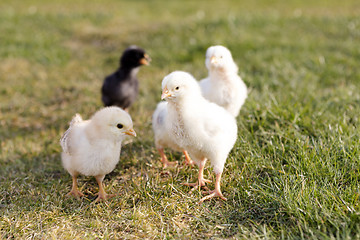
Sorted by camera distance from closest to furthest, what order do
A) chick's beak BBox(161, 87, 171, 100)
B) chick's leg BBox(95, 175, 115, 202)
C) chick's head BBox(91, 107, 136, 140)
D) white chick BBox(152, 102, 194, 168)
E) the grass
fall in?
the grass
chick's beak BBox(161, 87, 171, 100)
chick's head BBox(91, 107, 136, 140)
chick's leg BBox(95, 175, 115, 202)
white chick BBox(152, 102, 194, 168)

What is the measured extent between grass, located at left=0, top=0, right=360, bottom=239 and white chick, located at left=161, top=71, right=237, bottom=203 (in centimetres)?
41

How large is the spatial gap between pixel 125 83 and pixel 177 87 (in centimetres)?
228

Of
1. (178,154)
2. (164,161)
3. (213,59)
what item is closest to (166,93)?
(213,59)

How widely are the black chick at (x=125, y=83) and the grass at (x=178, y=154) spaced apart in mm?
351

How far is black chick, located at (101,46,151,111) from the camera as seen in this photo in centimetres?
522

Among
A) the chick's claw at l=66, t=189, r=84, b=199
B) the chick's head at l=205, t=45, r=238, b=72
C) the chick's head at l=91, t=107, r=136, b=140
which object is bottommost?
the chick's claw at l=66, t=189, r=84, b=199

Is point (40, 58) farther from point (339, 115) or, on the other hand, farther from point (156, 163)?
point (339, 115)

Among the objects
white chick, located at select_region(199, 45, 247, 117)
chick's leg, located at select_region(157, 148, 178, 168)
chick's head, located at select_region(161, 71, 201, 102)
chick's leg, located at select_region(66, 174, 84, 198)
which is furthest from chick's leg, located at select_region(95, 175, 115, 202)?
white chick, located at select_region(199, 45, 247, 117)

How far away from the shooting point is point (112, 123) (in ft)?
10.8

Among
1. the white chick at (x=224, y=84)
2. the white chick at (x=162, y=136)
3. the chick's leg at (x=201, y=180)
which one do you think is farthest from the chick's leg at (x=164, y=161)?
the white chick at (x=224, y=84)

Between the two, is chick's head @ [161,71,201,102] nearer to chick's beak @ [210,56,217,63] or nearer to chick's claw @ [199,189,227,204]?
chick's beak @ [210,56,217,63]

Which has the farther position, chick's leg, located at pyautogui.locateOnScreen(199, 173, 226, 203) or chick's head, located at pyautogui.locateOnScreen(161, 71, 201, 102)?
chick's leg, located at pyautogui.locateOnScreen(199, 173, 226, 203)

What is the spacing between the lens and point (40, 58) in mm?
7895

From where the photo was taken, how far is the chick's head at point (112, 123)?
329 cm
